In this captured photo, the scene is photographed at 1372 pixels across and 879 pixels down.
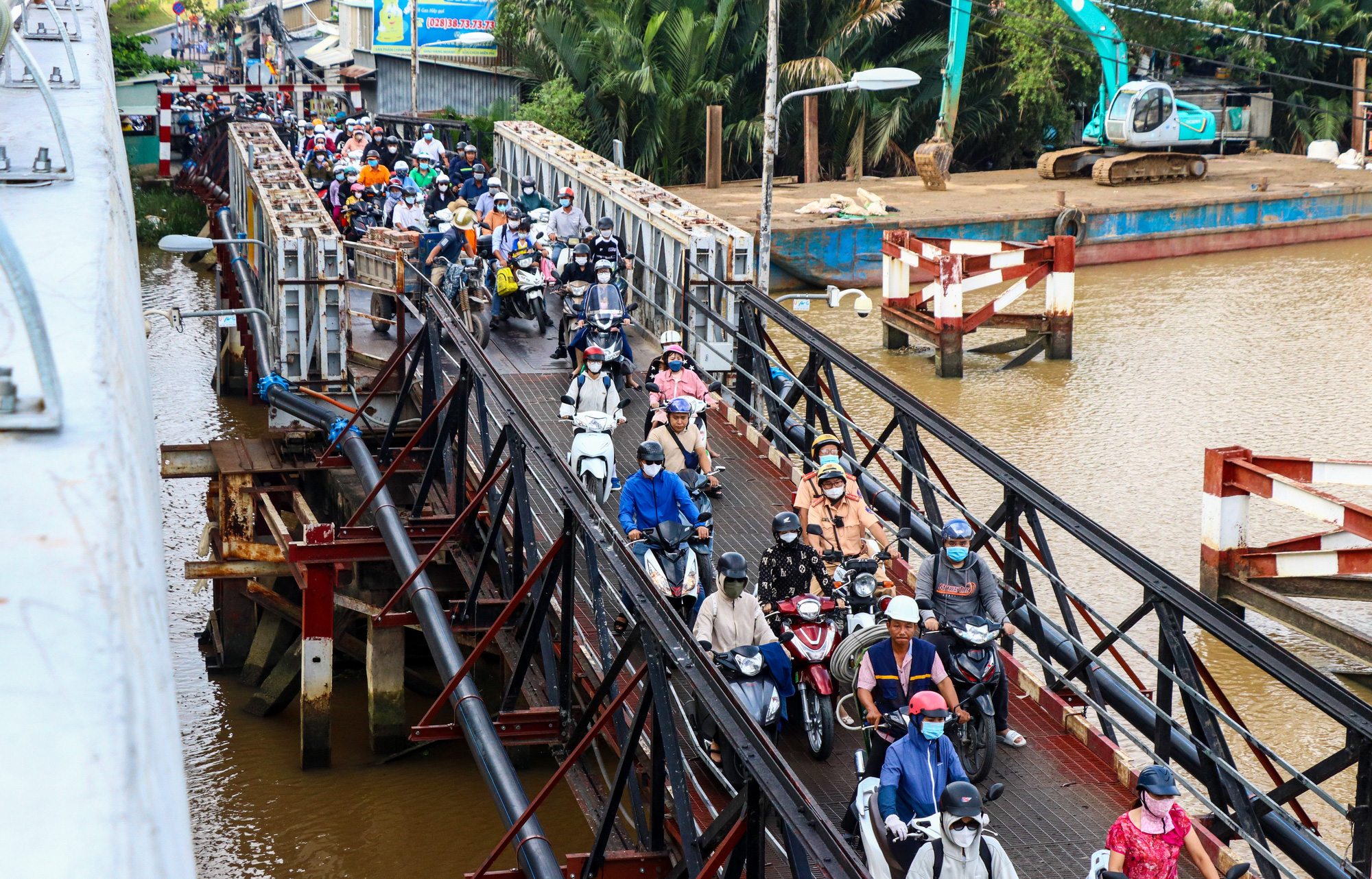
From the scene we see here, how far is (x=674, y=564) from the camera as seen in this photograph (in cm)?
1100

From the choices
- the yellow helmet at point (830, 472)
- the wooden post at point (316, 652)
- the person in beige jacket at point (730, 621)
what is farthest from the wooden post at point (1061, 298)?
the person in beige jacket at point (730, 621)

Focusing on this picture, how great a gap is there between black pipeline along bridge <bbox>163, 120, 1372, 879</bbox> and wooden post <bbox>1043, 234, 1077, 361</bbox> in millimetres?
8155

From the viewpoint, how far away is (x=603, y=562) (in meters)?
13.2

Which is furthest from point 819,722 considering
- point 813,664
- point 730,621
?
point 730,621

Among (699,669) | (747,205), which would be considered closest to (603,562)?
(699,669)

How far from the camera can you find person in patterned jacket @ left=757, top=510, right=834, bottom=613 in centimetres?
1031

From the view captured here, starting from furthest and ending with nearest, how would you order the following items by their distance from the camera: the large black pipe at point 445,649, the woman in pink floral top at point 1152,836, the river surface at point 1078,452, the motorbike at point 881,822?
the river surface at point 1078,452 → the large black pipe at point 445,649 → the motorbike at point 881,822 → the woman in pink floral top at point 1152,836

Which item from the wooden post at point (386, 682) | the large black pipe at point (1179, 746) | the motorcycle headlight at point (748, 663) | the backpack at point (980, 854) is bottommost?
the wooden post at point (386, 682)

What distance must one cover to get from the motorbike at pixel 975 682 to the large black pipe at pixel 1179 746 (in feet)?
2.72

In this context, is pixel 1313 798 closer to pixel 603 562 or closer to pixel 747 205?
pixel 603 562

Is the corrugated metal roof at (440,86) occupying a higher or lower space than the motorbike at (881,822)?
higher

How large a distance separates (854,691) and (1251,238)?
33.9 metres

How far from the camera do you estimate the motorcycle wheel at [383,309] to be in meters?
20.2

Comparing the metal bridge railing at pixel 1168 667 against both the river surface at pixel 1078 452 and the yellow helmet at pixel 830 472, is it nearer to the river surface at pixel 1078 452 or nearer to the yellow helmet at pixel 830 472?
the yellow helmet at pixel 830 472
